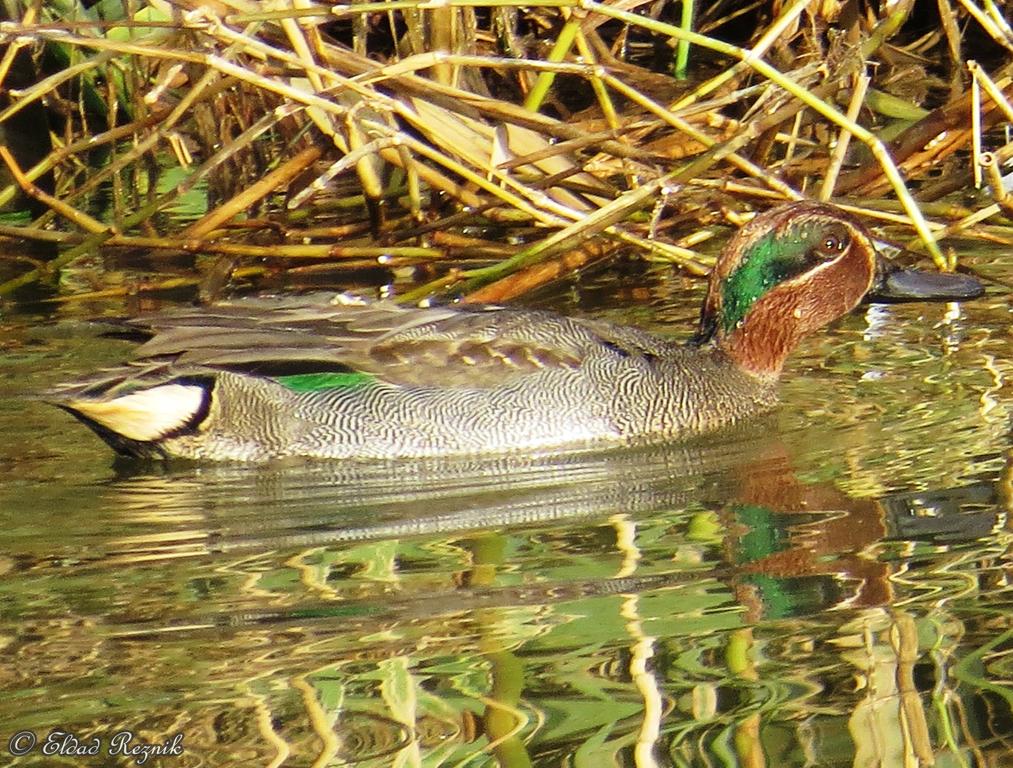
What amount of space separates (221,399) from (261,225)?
5.49 ft

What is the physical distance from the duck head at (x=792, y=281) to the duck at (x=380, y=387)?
0.29m

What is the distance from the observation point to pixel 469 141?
6.21 m

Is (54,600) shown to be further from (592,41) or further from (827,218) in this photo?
(592,41)

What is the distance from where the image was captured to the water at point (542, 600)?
10.3 feet

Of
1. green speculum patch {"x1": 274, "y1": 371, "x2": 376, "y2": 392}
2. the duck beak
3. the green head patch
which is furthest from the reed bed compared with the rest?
green speculum patch {"x1": 274, "y1": 371, "x2": 376, "y2": 392}

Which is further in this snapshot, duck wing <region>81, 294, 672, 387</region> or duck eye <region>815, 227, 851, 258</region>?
duck eye <region>815, 227, 851, 258</region>

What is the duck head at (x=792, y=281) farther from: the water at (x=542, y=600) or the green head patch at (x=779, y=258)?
the water at (x=542, y=600)

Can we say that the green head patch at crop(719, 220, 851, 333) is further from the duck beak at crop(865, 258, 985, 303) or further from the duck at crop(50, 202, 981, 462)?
the duck at crop(50, 202, 981, 462)

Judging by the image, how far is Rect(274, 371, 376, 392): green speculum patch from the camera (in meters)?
5.30
